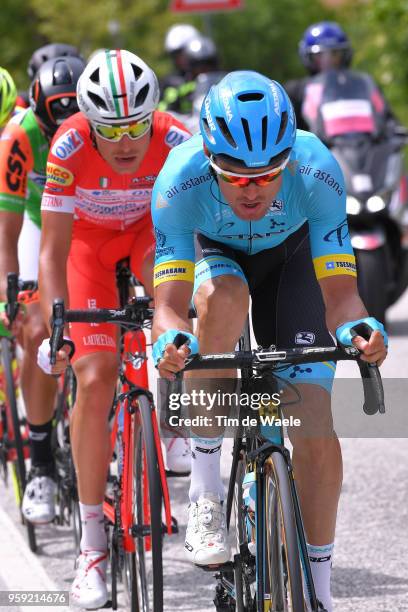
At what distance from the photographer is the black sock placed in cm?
673

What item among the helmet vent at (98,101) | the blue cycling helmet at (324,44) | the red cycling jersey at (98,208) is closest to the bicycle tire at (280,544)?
the red cycling jersey at (98,208)

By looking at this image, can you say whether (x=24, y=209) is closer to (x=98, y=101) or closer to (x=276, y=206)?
(x=98, y=101)

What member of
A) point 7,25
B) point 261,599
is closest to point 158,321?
point 261,599

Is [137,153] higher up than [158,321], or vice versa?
[137,153]

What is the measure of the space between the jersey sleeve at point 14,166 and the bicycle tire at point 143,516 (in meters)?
1.62

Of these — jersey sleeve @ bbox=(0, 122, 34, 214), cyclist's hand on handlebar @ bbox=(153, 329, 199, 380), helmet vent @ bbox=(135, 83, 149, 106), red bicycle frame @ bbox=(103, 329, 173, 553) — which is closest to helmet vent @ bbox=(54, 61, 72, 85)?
jersey sleeve @ bbox=(0, 122, 34, 214)

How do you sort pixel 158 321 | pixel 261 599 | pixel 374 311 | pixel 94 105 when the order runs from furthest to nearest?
pixel 374 311
pixel 94 105
pixel 158 321
pixel 261 599

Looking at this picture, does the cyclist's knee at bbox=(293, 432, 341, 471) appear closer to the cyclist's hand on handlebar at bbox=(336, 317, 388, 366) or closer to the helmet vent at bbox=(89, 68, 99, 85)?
the cyclist's hand on handlebar at bbox=(336, 317, 388, 366)

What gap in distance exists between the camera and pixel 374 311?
429 inches

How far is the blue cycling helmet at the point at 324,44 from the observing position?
37.7 ft

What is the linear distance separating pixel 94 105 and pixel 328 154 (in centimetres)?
127

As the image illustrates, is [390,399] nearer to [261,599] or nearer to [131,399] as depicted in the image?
[131,399]

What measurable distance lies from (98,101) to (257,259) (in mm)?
1168

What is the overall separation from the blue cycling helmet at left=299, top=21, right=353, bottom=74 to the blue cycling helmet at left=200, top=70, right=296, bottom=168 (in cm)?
737
